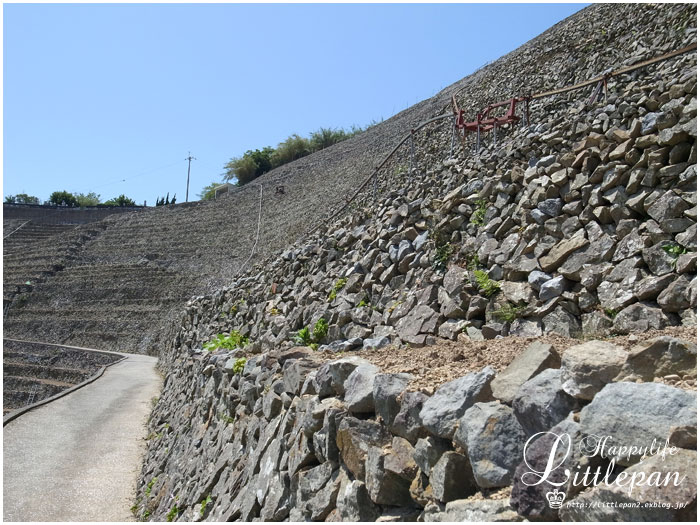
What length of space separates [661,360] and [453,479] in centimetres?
108

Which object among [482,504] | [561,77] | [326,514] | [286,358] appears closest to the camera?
[482,504]

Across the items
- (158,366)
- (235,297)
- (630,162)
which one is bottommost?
(158,366)

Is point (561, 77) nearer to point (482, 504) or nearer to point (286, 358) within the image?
point (286, 358)

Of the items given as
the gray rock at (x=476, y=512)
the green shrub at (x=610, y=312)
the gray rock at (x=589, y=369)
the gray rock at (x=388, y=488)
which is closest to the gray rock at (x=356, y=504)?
the gray rock at (x=388, y=488)

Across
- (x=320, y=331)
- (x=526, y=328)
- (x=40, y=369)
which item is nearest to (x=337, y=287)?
(x=320, y=331)

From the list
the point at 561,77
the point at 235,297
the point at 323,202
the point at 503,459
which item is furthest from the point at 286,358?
the point at 323,202

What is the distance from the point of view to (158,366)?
19547 millimetres

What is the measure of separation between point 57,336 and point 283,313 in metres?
21.0

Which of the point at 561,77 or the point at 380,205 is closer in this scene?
the point at 380,205

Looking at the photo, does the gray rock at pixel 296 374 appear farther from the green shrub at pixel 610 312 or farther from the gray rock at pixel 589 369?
the gray rock at pixel 589 369

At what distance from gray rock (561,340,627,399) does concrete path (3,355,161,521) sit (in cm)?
705

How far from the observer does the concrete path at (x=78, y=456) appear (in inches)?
311

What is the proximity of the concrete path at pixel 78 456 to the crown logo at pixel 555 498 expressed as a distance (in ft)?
22.9

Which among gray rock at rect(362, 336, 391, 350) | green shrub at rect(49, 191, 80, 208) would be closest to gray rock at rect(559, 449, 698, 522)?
gray rock at rect(362, 336, 391, 350)
